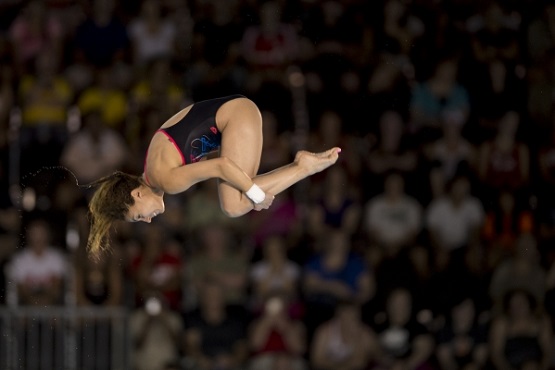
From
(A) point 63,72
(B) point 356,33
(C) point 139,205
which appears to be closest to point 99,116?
(A) point 63,72

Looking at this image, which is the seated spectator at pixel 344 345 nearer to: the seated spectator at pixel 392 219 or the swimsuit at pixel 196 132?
the seated spectator at pixel 392 219

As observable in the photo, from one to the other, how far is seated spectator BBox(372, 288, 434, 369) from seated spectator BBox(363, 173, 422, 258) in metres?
0.79

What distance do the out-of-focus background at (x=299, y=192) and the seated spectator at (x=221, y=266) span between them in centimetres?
2

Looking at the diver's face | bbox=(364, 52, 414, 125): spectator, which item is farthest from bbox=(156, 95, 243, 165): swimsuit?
bbox=(364, 52, 414, 125): spectator

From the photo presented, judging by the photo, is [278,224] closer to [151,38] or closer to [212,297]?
[212,297]

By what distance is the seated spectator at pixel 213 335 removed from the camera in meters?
12.7

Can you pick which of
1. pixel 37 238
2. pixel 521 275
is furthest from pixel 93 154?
pixel 521 275

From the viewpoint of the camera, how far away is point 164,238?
524 inches

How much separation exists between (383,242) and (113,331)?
9.84 feet

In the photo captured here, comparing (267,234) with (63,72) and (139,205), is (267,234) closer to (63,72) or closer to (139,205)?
(63,72)

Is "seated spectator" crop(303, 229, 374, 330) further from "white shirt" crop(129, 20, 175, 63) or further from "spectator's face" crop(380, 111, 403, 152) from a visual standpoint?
"white shirt" crop(129, 20, 175, 63)

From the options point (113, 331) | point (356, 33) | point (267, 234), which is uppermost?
point (356, 33)

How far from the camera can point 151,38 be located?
48.4ft

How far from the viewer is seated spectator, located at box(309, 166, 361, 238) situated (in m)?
13.4
